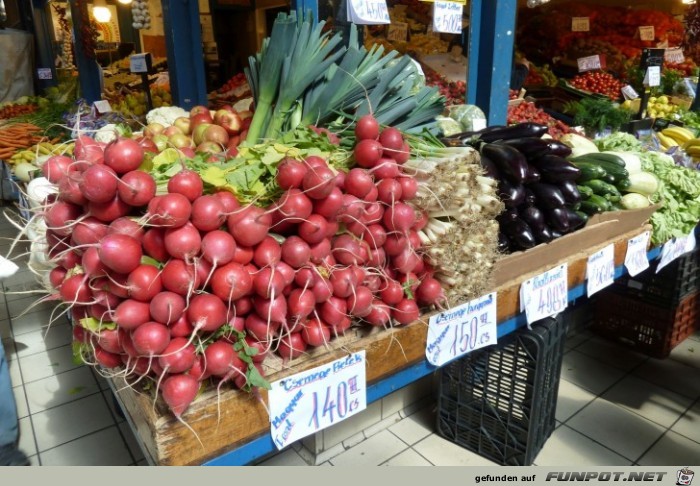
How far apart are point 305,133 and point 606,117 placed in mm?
3717

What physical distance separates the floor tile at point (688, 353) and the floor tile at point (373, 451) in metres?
2.11

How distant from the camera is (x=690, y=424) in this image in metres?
2.71

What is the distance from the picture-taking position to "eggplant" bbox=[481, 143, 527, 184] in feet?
5.73

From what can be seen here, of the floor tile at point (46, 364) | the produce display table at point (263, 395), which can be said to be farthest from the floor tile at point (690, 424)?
the floor tile at point (46, 364)

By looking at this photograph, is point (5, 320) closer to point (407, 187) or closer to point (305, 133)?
point (305, 133)

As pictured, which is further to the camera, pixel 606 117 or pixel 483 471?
pixel 606 117

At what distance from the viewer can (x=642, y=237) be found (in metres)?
2.24

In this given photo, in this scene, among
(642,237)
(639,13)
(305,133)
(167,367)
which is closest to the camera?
(167,367)

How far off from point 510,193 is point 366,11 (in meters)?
1.00

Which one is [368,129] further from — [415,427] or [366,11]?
[415,427]

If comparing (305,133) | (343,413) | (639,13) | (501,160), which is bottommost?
(343,413)

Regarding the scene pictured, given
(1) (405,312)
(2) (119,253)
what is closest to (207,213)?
(2) (119,253)

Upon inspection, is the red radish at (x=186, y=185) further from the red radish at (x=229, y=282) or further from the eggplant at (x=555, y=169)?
the eggplant at (x=555, y=169)

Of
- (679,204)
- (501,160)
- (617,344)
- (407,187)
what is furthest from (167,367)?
(617,344)
